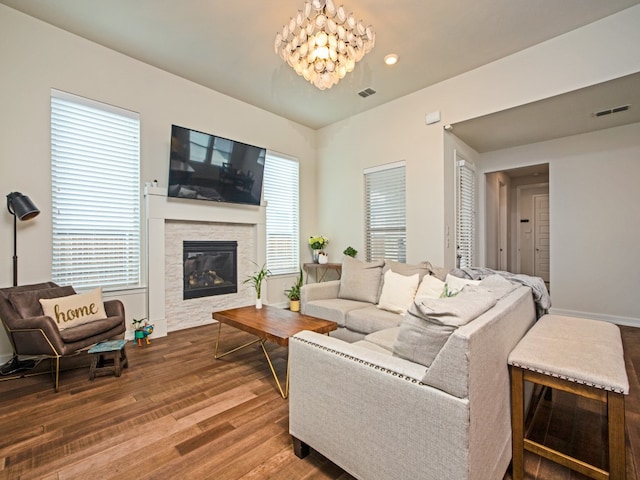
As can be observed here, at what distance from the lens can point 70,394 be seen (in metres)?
2.30

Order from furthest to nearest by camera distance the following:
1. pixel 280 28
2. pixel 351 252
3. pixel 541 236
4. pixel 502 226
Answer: pixel 541 236
pixel 502 226
pixel 351 252
pixel 280 28

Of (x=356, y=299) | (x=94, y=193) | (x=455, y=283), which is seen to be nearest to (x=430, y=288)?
(x=455, y=283)

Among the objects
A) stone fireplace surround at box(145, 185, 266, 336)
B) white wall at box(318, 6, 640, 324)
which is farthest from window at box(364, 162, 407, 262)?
stone fireplace surround at box(145, 185, 266, 336)

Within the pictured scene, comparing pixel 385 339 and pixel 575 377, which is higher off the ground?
pixel 575 377

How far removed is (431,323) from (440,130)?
3411 mm

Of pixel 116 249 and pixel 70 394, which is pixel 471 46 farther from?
pixel 70 394

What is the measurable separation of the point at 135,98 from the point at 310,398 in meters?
3.91

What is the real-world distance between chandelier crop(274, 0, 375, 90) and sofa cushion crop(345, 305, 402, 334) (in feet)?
7.13

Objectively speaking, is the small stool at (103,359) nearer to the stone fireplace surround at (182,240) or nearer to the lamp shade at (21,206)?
the stone fireplace surround at (182,240)

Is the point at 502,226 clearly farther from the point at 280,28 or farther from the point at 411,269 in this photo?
the point at 280,28

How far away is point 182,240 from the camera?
4.03 m

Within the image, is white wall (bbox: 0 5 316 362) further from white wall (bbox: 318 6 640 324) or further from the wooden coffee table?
white wall (bbox: 318 6 640 324)

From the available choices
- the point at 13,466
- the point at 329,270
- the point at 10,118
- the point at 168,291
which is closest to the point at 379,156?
the point at 329,270

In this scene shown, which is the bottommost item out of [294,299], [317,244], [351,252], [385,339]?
[294,299]
